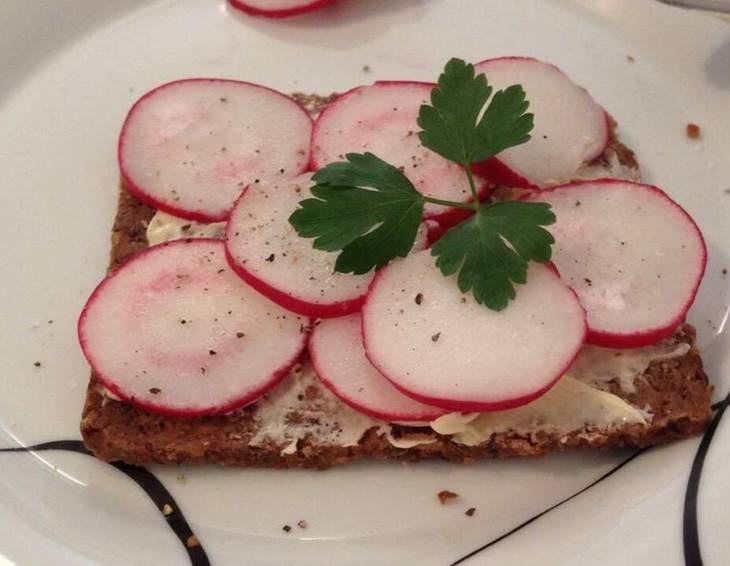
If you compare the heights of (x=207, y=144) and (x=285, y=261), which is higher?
(x=207, y=144)

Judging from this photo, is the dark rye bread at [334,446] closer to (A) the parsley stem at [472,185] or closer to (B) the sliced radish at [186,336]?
(B) the sliced radish at [186,336]

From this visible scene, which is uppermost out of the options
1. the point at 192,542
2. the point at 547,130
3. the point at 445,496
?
the point at 547,130

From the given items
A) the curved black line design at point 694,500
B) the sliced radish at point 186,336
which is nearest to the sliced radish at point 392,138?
the sliced radish at point 186,336

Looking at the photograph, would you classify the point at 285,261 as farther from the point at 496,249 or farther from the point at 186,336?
the point at 496,249

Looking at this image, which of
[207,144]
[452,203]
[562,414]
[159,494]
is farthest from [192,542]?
[207,144]

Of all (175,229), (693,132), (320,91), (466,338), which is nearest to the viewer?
(466,338)

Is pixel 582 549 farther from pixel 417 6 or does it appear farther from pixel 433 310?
pixel 417 6
